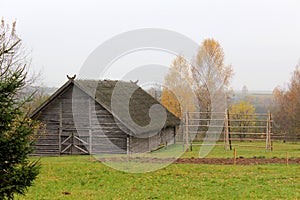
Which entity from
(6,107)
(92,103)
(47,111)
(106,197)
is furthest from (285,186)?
(47,111)

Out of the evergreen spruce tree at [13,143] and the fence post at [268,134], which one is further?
the fence post at [268,134]

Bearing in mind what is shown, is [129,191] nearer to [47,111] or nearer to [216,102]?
[47,111]

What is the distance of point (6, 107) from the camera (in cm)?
741

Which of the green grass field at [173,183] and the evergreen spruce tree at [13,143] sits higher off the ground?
the evergreen spruce tree at [13,143]

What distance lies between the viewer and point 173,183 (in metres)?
12.7

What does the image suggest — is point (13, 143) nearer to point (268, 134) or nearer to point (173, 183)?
point (173, 183)

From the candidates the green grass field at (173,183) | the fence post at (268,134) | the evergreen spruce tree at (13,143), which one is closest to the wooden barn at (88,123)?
the green grass field at (173,183)

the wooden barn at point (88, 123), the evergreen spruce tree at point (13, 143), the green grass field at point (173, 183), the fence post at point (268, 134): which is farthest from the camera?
the fence post at point (268, 134)

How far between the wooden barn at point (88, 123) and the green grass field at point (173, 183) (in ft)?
26.7

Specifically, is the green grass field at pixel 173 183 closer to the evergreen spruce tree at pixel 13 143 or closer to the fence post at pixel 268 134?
the evergreen spruce tree at pixel 13 143

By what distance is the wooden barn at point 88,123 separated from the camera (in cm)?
2472

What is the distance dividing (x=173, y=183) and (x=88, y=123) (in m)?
13.9

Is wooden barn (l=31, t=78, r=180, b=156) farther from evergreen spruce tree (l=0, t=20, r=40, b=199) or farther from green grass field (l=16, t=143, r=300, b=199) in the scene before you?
evergreen spruce tree (l=0, t=20, r=40, b=199)

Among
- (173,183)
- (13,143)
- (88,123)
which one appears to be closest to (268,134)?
(88,123)
